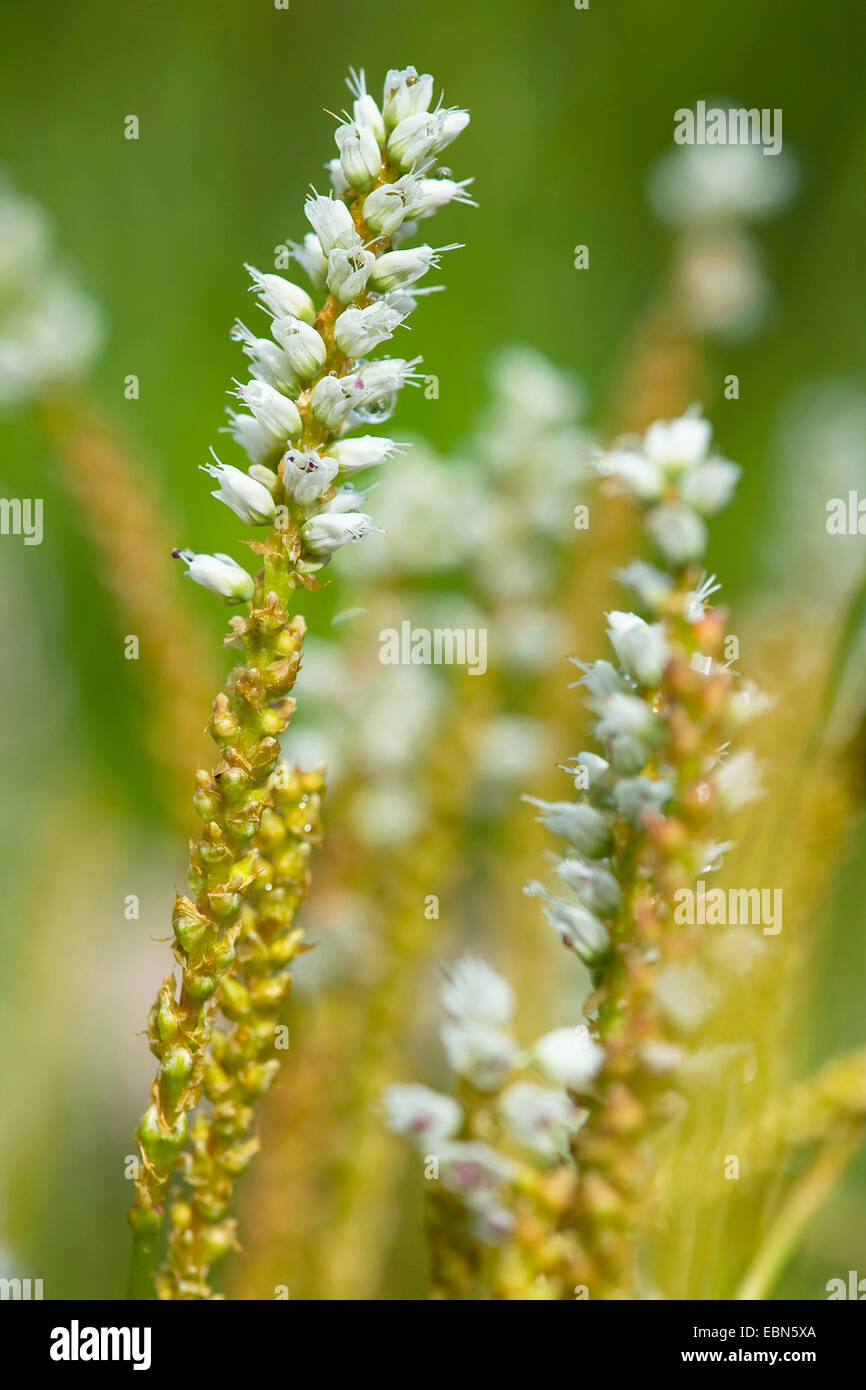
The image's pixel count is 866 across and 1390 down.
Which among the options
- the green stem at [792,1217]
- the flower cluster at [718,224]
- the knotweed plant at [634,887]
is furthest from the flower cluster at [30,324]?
the green stem at [792,1217]

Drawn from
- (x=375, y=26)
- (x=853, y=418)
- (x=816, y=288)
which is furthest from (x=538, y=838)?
(x=375, y=26)

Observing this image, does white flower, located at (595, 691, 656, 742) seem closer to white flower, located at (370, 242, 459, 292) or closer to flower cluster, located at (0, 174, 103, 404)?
white flower, located at (370, 242, 459, 292)

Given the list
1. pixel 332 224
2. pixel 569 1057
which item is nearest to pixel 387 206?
pixel 332 224

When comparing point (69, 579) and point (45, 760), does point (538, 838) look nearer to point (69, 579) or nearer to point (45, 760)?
point (45, 760)

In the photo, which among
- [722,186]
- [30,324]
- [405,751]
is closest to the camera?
[405,751]

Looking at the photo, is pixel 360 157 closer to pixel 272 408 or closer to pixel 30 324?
pixel 272 408

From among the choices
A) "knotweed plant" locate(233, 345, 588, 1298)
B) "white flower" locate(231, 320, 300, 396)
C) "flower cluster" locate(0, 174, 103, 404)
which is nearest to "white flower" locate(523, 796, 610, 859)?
"white flower" locate(231, 320, 300, 396)

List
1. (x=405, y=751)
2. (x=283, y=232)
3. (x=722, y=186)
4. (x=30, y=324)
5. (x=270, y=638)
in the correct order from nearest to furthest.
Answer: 1. (x=270, y=638)
2. (x=405, y=751)
3. (x=30, y=324)
4. (x=722, y=186)
5. (x=283, y=232)
